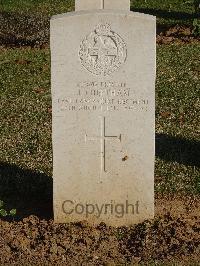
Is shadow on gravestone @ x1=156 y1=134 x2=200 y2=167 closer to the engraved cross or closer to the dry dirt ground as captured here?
the dry dirt ground

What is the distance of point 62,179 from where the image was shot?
221 inches

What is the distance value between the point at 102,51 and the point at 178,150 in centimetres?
280

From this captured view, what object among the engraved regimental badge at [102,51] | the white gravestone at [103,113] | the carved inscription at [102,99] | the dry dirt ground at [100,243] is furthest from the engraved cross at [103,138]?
the dry dirt ground at [100,243]

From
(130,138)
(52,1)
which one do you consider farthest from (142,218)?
(52,1)

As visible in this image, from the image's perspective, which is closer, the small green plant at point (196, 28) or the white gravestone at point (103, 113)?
the white gravestone at point (103, 113)

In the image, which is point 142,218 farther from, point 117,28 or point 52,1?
point 52,1

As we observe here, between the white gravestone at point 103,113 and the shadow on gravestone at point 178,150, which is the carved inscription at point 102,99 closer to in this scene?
the white gravestone at point 103,113

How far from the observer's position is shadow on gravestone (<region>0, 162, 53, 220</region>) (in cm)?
617

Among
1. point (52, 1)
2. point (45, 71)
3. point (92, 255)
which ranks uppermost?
point (52, 1)

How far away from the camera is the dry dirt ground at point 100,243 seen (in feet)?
16.9

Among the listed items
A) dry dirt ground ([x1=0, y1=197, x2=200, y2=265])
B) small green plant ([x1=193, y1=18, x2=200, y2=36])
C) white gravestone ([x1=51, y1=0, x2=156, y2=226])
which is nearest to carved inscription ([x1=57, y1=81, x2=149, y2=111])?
white gravestone ([x1=51, y1=0, x2=156, y2=226])

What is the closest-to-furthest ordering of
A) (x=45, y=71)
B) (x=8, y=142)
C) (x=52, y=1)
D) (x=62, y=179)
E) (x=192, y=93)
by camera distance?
1. (x=62, y=179)
2. (x=8, y=142)
3. (x=192, y=93)
4. (x=45, y=71)
5. (x=52, y=1)

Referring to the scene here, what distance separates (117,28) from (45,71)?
6012 millimetres

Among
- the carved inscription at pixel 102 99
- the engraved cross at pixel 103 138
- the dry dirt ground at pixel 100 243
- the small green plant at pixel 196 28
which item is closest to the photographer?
the dry dirt ground at pixel 100 243
